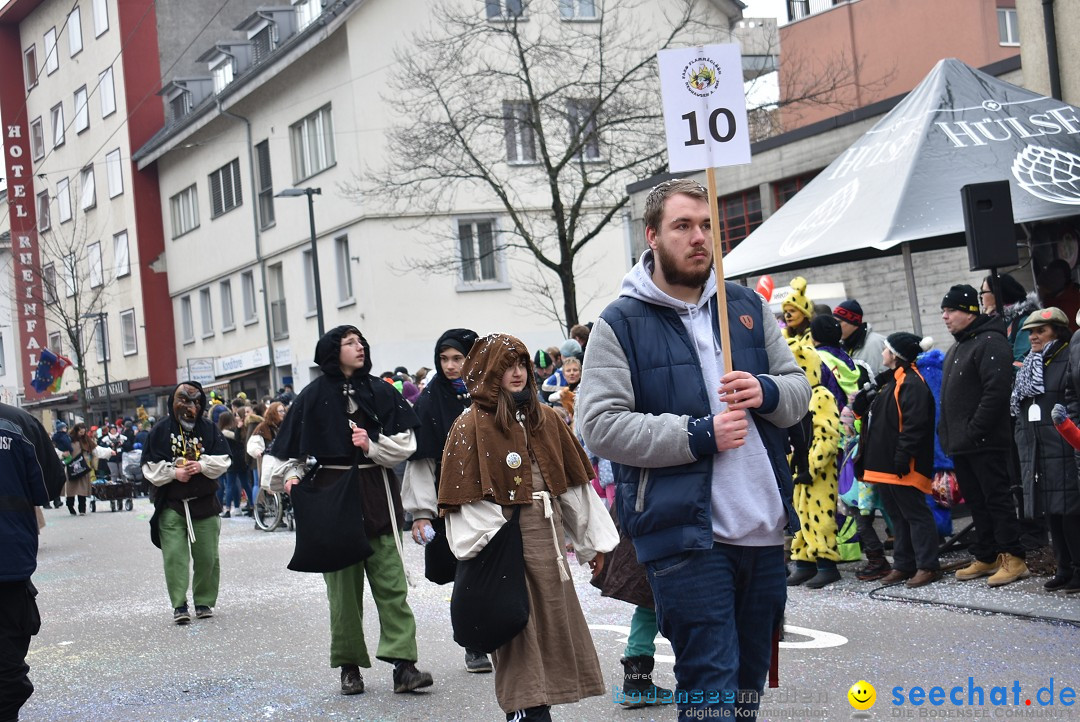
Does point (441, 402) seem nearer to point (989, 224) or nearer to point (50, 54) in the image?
point (989, 224)

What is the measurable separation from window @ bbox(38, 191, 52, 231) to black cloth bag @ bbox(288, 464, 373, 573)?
2044 inches

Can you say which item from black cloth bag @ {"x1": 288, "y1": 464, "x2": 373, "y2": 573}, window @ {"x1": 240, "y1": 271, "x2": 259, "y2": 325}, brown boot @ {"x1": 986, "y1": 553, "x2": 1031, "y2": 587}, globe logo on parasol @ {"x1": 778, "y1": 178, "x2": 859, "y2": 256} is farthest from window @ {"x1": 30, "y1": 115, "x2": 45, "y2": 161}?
brown boot @ {"x1": 986, "y1": 553, "x2": 1031, "y2": 587}

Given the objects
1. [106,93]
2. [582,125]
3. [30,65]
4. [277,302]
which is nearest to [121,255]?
[106,93]

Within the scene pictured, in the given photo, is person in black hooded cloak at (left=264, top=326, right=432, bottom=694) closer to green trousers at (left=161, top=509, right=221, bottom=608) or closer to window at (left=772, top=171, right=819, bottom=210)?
green trousers at (left=161, top=509, right=221, bottom=608)

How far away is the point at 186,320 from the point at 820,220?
35.3 m

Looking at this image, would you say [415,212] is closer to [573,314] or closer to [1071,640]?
[573,314]

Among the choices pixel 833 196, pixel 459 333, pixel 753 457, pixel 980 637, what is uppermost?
pixel 833 196

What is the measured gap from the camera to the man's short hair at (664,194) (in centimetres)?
443

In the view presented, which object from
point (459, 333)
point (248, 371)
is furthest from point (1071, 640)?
point (248, 371)

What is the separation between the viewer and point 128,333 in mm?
49156

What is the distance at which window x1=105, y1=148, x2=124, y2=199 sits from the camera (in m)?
47.8

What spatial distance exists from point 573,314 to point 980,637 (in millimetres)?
16220

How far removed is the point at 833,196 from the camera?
13.9 m

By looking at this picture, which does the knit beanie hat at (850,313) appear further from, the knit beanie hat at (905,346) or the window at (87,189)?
the window at (87,189)
